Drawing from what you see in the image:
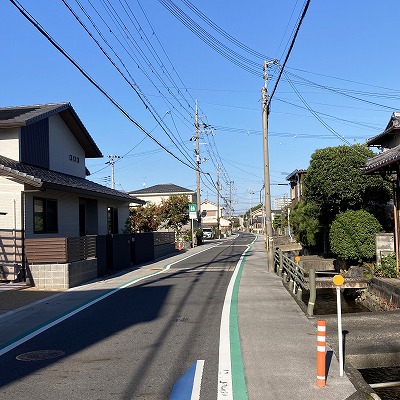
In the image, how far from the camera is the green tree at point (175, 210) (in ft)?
144

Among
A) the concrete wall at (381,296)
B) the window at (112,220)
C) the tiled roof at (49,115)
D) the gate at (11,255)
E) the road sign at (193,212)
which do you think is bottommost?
the concrete wall at (381,296)

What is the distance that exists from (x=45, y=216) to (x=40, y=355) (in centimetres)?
1064

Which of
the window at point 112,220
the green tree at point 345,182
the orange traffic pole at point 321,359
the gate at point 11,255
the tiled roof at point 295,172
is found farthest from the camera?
the tiled roof at point 295,172

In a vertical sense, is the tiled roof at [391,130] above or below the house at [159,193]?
below

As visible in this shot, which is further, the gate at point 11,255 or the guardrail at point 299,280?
the gate at point 11,255

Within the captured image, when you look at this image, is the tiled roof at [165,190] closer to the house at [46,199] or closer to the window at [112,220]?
the window at [112,220]

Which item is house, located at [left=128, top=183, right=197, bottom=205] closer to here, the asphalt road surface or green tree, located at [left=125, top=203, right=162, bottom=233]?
green tree, located at [left=125, top=203, right=162, bottom=233]

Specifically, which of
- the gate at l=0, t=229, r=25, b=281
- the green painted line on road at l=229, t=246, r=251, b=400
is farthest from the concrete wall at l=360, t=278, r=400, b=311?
the gate at l=0, t=229, r=25, b=281

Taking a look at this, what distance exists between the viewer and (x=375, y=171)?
1486 centimetres

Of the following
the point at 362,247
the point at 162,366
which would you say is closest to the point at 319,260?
the point at 362,247

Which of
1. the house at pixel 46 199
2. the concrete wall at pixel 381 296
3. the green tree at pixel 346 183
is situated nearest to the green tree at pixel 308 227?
the green tree at pixel 346 183

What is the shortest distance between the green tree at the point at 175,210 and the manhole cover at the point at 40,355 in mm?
36067

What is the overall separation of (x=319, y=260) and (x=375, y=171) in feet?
26.4

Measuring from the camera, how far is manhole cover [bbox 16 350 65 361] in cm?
698
